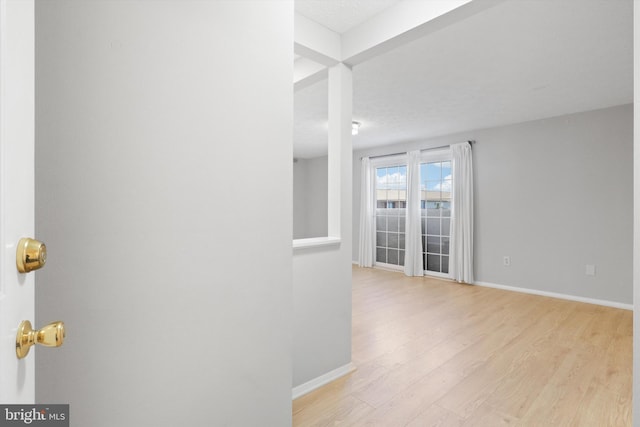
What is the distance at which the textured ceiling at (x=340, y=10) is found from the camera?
200 centimetres

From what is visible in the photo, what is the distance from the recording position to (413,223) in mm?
5758

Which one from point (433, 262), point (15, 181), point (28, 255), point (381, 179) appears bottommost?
point (433, 262)

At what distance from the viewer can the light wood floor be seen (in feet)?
6.02

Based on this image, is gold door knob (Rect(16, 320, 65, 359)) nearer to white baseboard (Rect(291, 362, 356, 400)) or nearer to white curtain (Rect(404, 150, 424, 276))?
white baseboard (Rect(291, 362, 356, 400))

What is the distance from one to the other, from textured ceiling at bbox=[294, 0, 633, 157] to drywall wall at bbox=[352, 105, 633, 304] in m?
0.32

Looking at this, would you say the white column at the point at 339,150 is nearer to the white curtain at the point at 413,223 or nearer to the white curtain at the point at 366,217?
the white curtain at the point at 413,223

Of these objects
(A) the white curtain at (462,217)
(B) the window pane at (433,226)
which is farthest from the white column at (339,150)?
(B) the window pane at (433,226)

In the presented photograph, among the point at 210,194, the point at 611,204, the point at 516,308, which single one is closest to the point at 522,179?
the point at 611,204

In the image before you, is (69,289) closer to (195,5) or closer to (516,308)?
(195,5)

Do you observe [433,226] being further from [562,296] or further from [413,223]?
[562,296]

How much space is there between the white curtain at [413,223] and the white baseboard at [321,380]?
367 centimetres

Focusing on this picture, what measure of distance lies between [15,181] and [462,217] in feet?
17.7

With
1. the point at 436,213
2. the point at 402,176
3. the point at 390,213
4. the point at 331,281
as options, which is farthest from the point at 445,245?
the point at 331,281

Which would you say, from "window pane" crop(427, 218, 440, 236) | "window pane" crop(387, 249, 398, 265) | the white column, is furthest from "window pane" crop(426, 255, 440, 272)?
the white column
